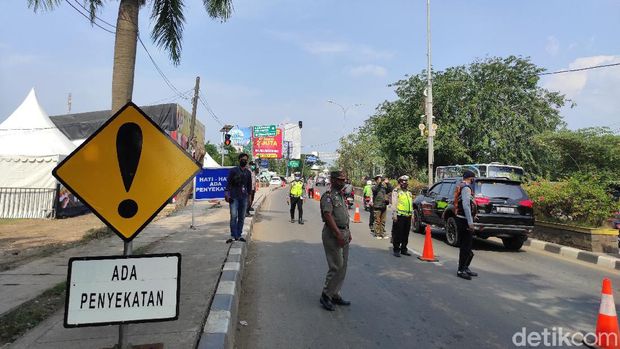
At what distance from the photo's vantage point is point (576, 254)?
1036 centimetres

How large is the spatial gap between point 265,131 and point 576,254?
5551 centimetres

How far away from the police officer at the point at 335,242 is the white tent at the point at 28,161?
13761mm

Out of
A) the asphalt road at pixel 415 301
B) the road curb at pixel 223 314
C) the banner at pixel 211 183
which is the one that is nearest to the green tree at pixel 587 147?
the asphalt road at pixel 415 301

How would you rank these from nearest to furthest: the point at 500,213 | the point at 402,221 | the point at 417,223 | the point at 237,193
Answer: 1. the point at 237,193
2. the point at 402,221
3. the point at 500,213
4. the point at 417,223

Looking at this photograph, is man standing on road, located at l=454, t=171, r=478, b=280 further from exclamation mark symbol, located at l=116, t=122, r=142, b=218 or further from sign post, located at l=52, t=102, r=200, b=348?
exclamation mark symbol, located at l=116, t=122, r=142, b=218

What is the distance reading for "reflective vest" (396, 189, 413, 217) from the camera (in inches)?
383

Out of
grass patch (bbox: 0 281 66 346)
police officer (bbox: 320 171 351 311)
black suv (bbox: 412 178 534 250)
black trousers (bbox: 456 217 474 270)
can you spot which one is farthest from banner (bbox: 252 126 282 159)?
grass patch (bbox: 0 281 66 346)

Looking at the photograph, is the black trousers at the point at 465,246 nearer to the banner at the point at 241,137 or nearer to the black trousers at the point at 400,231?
the black trousers at the point at 400,231

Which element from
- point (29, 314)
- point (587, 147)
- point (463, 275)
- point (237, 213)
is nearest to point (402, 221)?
point (463, 275)

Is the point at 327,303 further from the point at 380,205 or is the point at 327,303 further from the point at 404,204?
the point at 380,205

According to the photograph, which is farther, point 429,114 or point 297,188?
point 429,114

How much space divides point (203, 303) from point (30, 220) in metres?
12.9

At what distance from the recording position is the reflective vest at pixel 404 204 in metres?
9.73

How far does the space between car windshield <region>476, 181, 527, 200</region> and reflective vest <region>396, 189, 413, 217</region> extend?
1.98 m
